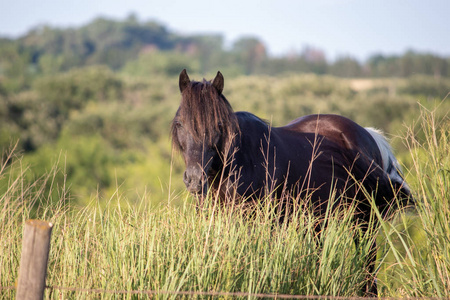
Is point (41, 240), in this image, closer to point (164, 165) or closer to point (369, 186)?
→ point (369, 186)

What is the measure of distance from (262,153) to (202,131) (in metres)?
0.81

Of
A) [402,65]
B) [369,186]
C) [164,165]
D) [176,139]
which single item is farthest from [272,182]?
[402,65]

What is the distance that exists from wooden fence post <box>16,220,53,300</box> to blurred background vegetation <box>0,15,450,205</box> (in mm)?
1115

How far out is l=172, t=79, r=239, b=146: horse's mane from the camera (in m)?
4.17


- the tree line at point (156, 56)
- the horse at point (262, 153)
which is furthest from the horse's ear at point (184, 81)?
the tree line at point (156, 56)

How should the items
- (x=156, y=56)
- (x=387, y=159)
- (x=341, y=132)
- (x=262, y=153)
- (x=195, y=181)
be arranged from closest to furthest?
(x=195, y=181) < (x=262, y=153) < (x=341, y=132) < (x=387, y=159) < (x=156, y=56)

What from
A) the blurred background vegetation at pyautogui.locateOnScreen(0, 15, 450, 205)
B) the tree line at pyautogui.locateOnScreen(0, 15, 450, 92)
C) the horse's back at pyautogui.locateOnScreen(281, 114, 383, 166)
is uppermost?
the tree line at pyautogui.locateOnScreen(0, 15, 450, 92)

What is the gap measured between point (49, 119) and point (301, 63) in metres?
85.0

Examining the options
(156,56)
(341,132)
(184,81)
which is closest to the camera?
(184,81)

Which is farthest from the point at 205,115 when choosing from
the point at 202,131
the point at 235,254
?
the point at 235,254

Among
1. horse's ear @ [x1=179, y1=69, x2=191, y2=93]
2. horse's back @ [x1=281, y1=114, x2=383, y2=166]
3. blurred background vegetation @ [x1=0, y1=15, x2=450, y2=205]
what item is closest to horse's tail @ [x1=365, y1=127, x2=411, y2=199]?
horse's back @ [x1=281, y1=114, x2=383, y2=166]

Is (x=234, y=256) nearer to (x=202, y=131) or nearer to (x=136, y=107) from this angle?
(x=202, y=131)

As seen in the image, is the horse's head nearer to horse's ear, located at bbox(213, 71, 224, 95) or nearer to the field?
horse's ear, located at bbox(213, 71, 224, 95)

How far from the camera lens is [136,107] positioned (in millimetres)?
53906
